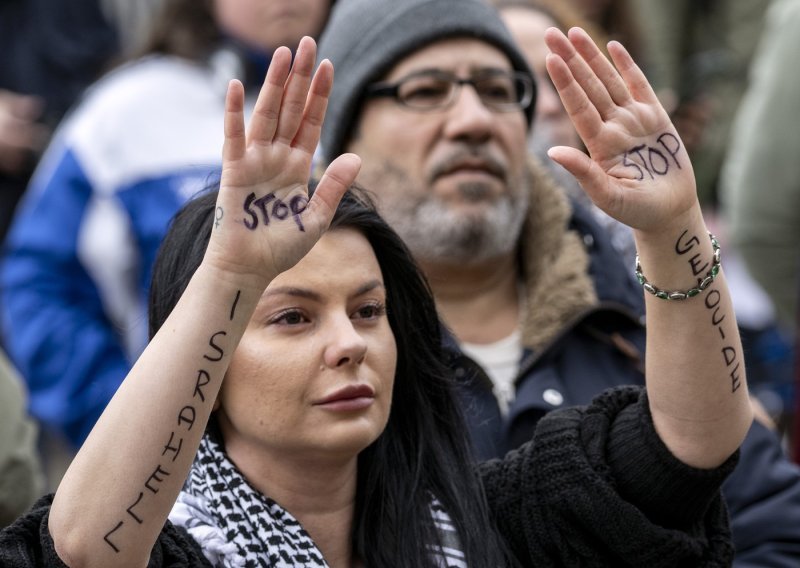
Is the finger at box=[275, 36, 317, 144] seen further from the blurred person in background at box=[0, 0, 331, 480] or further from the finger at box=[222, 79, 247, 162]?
the blurred person in background at box=[0, 0, 331, 480]

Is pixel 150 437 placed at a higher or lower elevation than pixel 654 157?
lower

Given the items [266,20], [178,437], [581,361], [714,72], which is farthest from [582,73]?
[714,72]

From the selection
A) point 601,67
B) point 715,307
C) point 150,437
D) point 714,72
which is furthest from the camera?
point 714,72

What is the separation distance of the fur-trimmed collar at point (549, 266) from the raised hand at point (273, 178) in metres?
1.27

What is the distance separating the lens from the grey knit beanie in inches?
147

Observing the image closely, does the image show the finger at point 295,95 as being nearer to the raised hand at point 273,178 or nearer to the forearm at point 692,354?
the raised hand at point 273,178

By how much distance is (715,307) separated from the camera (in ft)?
8.15

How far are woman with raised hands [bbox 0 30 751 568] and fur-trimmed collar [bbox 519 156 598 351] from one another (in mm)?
686

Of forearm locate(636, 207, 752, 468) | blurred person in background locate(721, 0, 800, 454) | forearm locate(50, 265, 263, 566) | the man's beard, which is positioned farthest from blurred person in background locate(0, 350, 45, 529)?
blurred person in background locate(721, 0, 800, 454)

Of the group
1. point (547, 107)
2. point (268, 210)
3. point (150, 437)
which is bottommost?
point (150, 437)

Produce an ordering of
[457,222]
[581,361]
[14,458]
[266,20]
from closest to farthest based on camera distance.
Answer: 1. [14,458]
2. [581,361]
3. [457,222]
4. [266,20]

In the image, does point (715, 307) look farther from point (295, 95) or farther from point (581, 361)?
point (581, 361)

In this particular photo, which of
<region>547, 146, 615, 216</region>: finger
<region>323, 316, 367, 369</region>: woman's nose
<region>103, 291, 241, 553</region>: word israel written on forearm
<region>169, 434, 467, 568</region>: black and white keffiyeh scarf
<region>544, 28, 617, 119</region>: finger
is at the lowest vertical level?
<region>169, 434, 467, 568</region>: black and white keffiyeh scarf

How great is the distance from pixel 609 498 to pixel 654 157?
577mm
